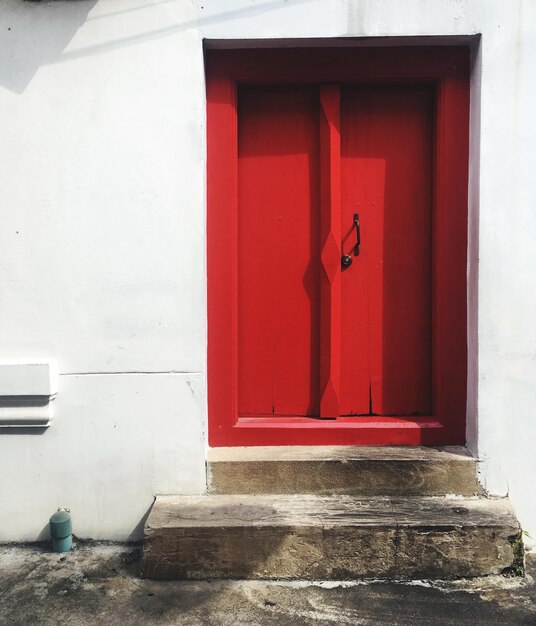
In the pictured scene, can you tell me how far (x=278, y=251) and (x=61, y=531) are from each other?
195 cm

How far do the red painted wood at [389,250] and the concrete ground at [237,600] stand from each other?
3.34 ft

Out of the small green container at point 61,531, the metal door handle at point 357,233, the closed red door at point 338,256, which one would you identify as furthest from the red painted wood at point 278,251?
the small green container at point 61,531

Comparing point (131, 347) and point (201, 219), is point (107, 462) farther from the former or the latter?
point (201, 219)

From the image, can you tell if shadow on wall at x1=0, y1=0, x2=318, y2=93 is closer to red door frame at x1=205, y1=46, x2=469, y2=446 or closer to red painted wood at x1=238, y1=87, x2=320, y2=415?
red door frame at x1=205, y1=46, x2=469, y2=446

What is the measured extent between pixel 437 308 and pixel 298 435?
3.54 ft

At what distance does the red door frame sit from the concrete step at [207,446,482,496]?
0.18 m

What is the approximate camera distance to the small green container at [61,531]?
3.13 m

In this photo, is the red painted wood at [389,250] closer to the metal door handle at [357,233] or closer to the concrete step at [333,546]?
the metal door handle at [357,233]

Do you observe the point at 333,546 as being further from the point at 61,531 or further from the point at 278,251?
the point at 278,251

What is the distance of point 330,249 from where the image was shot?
11.1 ft

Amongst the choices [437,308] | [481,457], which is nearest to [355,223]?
[437,308]

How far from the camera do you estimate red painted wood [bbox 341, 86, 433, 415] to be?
3416 mm

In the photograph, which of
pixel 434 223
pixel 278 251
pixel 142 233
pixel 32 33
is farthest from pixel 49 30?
pixel 434 223

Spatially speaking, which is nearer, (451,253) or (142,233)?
(142,233)
